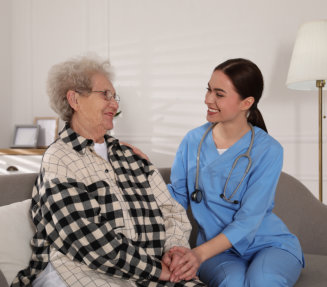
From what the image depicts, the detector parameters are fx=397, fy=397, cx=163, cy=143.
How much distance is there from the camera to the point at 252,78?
1.54 m

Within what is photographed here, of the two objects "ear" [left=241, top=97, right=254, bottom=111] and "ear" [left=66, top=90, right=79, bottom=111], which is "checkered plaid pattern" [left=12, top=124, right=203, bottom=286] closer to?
"ear" [left=66, top=90, right=79, bottom=111]

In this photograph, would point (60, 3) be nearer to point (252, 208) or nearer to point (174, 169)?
point (174, 169)

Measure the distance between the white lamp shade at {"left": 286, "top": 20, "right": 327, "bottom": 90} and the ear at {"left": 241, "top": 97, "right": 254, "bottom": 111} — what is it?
2.63 ft

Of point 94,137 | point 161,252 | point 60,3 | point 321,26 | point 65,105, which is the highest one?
point 60,3

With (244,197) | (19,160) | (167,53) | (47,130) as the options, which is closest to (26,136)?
(47,130)

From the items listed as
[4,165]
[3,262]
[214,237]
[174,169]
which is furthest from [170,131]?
[3,262]

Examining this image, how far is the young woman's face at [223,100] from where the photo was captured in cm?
154

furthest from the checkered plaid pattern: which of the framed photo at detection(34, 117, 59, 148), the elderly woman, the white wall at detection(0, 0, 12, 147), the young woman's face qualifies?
the white wall at detection(0, 0, 12, 147)

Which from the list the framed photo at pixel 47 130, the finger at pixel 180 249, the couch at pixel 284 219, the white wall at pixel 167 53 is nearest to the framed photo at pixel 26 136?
the framed photo at pixel 47 130

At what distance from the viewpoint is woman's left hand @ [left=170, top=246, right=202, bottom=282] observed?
4.12 feet

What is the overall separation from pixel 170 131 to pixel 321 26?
147cm

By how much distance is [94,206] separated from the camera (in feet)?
3.89

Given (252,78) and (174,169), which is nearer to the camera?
(252,78)

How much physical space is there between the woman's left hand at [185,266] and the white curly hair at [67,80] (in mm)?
619
